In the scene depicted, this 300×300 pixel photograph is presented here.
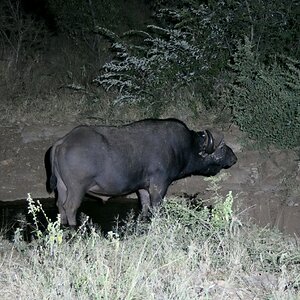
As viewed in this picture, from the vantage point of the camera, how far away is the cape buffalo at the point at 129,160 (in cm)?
862

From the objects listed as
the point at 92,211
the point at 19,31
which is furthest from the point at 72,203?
the point at 19,31

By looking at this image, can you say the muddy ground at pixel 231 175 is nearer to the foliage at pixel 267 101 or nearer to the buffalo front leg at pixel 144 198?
the foliage at pixel 267 101

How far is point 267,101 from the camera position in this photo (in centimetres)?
1155

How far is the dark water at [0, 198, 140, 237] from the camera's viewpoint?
372 inches

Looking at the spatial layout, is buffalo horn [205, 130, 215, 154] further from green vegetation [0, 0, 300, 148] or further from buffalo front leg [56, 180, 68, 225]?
buffalo front leg [56, 180, 68, 225]

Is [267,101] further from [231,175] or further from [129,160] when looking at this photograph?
[129,160]

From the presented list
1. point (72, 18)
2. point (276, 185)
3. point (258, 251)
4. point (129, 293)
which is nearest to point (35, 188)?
point (276, 185)

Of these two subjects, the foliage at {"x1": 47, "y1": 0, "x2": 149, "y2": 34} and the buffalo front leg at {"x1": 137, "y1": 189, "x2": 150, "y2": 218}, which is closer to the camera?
the buffalo front leg at {"x1": 137, "y1": 189, "x2": 150, "y2": 218}

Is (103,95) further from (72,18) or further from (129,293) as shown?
(129,293)

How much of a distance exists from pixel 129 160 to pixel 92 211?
4.70ft

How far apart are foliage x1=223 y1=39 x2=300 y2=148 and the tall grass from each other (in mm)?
5232

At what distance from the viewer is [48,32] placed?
16.7 m

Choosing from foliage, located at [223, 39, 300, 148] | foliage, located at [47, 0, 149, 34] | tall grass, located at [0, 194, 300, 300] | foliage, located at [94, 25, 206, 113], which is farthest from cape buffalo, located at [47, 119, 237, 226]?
foliage, located at [47, 0, 149, 34]

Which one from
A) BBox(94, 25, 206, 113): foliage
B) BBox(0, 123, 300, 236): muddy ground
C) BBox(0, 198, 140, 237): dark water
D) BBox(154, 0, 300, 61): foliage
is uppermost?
BBox(154, 0, 300, 61): foliage
